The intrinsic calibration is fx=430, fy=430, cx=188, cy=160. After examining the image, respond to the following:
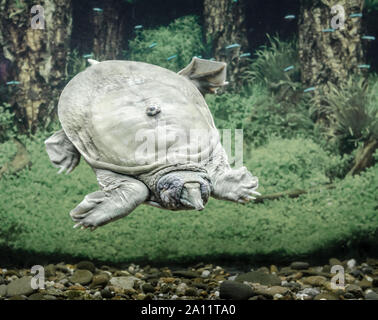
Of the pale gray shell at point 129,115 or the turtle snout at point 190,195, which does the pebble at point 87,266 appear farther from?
the turtle snout at point 190,195

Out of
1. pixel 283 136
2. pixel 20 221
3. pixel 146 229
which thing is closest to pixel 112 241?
pixel 146 229

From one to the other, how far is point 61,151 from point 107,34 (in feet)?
8.38

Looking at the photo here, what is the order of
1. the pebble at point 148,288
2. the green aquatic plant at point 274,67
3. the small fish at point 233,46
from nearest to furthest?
the pebble at point 148,288
the small fish at point 233,46
the green aquatic plant at point 274,67

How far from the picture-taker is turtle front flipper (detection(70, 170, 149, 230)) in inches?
72.6

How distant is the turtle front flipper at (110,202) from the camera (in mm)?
1844

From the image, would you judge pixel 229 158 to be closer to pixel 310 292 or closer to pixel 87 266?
pixel 310 292

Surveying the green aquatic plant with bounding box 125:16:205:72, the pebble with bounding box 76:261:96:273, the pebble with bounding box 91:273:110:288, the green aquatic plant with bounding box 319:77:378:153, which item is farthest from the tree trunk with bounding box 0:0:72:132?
the green aquatic plant with bounding box 319:77:378:153

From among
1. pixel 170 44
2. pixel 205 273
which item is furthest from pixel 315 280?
pixel 170 44

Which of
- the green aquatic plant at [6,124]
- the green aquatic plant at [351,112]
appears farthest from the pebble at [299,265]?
the green aquatic plant at [6,124]

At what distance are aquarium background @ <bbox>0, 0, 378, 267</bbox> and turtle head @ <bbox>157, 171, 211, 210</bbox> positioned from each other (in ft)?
8.34

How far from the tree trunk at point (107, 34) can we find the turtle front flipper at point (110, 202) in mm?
2885

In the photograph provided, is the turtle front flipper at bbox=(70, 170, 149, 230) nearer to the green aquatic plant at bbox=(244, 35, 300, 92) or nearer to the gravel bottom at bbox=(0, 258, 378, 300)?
the gravel bottom at bbox=(0, 258, 378, 300)

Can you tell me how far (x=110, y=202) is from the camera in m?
1.88
